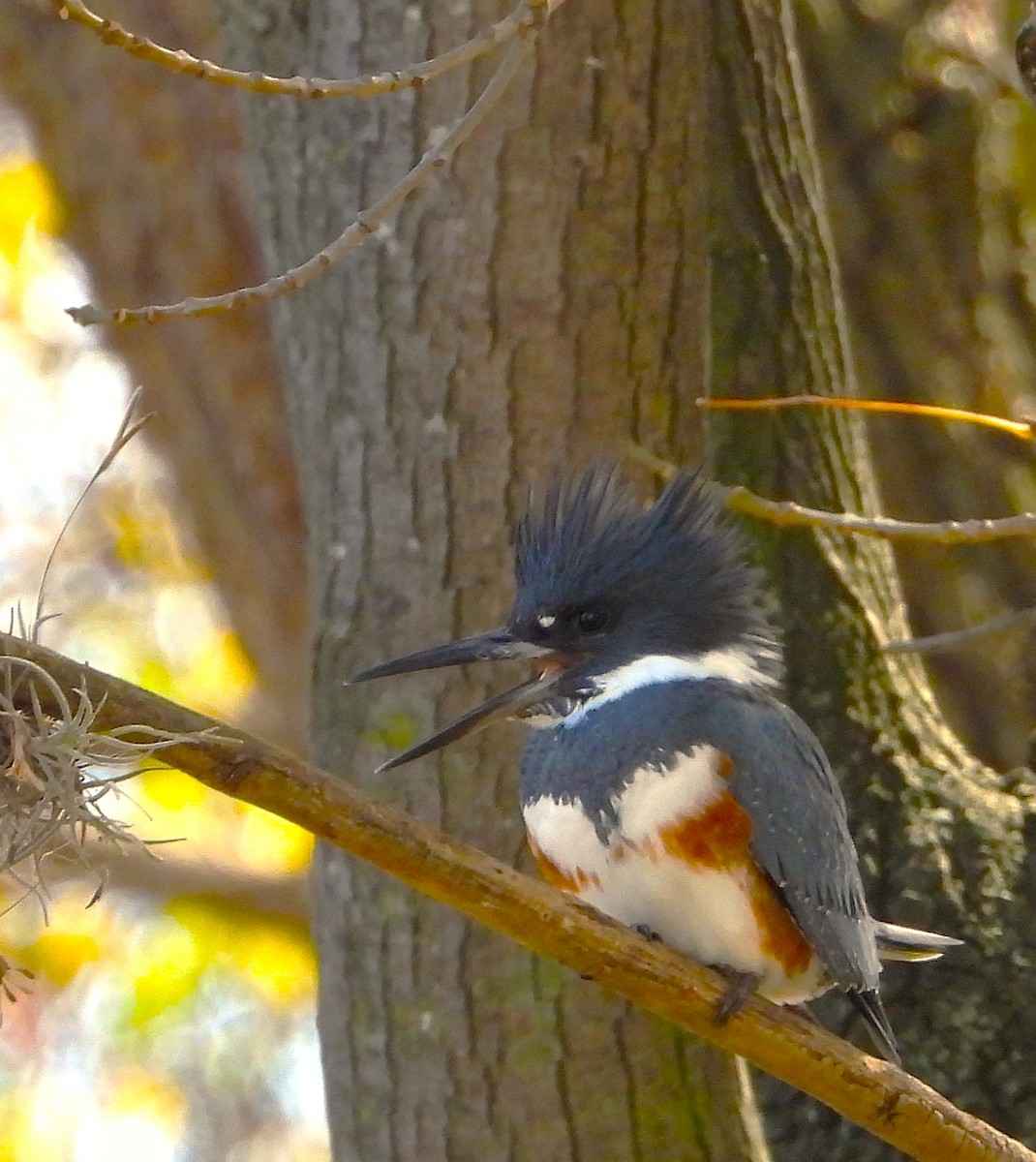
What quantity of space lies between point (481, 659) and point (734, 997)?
→ 0.58 meters

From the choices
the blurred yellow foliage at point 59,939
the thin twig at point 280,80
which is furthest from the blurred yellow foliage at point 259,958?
the thin twig at point 280,80

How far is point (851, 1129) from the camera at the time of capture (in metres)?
2.67

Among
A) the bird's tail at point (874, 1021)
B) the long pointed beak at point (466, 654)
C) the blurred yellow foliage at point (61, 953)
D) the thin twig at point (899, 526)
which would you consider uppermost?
the thin twig at point (899, 526)

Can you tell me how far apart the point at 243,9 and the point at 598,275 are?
0.86m

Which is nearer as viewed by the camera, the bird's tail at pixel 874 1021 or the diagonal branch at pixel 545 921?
the diagonal branch at pixel 545 921

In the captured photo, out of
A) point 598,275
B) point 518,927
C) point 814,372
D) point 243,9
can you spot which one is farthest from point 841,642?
point 243,9

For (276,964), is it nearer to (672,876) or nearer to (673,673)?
(673,673)

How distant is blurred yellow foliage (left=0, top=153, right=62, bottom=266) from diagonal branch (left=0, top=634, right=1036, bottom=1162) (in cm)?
402

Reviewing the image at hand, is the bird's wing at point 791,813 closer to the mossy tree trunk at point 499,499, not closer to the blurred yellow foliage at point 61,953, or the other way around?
the mossy tree trunk at point 499,499

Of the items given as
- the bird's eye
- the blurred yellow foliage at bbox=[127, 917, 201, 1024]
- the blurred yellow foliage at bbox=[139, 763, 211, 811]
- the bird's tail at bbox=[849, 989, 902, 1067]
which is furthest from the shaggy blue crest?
the blurred yellow foliage at bbox=[127, 917, 201, 1024]

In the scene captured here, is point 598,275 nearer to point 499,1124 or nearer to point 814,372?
point 814,372

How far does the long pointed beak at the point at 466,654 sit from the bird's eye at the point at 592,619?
67mm

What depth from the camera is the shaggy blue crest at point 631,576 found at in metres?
2.28

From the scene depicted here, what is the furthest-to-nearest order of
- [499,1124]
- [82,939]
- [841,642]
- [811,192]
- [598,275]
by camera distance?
[82,939], [811,192], [841,642], [598,275], [499,1124]
